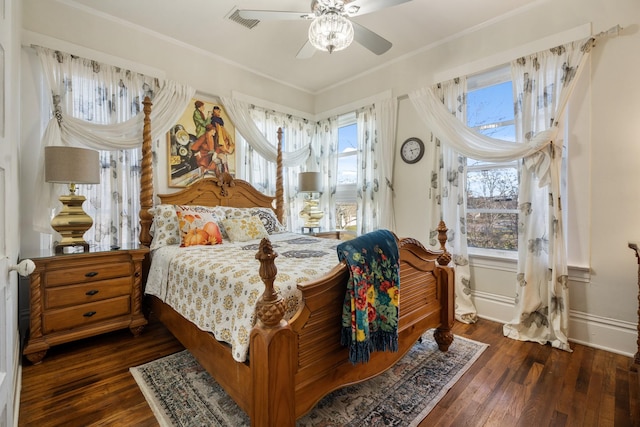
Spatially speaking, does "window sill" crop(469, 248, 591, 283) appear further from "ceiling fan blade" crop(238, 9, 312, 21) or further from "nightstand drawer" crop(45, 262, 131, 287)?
"nightstand drawer" crop(45, 262, 131, 287)

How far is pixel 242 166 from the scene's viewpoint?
3850 millimetres

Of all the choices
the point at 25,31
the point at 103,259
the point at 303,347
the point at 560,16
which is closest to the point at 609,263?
the point at 560,16

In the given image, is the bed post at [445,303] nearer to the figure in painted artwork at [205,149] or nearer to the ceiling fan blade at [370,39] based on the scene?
the ceiling fan blade at [370,39]

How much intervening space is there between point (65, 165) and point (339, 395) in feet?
8.39

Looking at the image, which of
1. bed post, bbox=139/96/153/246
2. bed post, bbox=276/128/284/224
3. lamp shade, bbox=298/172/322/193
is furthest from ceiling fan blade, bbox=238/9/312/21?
lamp shade, bbox=298/172/322/193

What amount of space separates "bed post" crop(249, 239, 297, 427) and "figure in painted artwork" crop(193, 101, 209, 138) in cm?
275

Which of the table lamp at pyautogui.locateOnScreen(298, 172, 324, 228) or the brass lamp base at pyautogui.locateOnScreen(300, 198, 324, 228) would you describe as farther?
the brass lamp base at pyautogui.locateOnScreen(300, 198, 324, 228)

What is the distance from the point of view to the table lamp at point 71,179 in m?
2.22

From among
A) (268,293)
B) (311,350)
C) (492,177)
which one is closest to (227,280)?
(268,293)

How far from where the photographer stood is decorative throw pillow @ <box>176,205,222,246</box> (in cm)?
259

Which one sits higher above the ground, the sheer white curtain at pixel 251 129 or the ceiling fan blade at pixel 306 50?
the ceiling fan blade at pixel 306 50

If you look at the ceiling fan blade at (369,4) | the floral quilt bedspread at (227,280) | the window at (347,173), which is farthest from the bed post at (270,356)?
the window at (347,173)

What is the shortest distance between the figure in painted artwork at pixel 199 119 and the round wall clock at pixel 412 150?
94.8 inches

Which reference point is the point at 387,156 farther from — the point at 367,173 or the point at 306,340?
the point at 306,340
